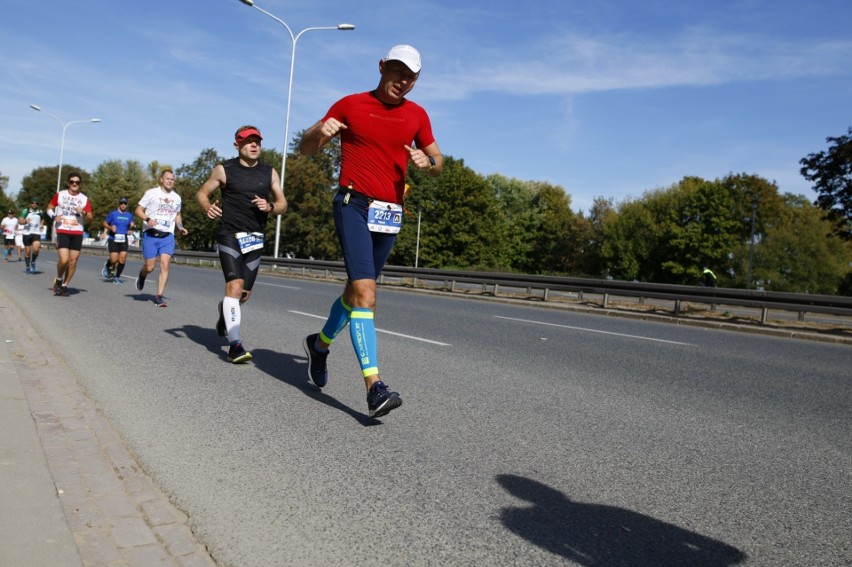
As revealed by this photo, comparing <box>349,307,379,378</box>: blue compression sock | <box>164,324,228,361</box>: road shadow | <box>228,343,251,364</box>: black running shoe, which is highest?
<box>349,307,379,378</box>: blue compression sock

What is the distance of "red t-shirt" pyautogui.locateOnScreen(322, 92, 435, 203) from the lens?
4.71m

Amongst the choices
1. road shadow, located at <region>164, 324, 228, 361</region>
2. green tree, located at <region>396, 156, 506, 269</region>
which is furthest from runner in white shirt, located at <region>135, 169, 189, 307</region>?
green tree, located at <region>396, 156, 506, 269</region>

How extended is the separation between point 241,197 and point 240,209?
0.39ft

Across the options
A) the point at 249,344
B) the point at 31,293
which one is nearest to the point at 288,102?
the point at 31,293

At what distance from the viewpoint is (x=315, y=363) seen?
5.43 metres

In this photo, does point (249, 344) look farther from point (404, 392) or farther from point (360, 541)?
point (360, 541)

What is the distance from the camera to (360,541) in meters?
2.79

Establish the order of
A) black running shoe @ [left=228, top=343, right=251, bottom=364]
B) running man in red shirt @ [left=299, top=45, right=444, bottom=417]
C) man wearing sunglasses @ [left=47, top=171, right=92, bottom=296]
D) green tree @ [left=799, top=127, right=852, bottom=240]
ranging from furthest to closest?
1. green tree @ [left=799, top=127, right=852, bottom=240]
2. man wearing sunglasses @ [left=47, top=171, right=92, bottom=296]
3. black running shoe @ [left=228, top=343, right=251, bottom=364]
4. running man in red shirt @ [left=299, top=45, right=444, bottom=417]

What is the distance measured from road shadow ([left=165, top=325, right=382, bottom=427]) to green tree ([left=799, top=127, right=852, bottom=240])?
3167cm

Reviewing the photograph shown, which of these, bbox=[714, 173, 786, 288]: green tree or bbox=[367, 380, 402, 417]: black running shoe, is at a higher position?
bbox=[714, 173, 786, 288]: green tree

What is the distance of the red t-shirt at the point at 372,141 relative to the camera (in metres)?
4.71

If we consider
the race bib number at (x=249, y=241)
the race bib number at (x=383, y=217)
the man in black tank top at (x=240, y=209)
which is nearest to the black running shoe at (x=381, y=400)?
the race bib number at (x=383, y=217)

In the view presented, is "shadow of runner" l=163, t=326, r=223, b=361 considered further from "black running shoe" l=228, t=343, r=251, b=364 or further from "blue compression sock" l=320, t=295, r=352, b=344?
"blue compression sock" l=320, t=295, r=352, b=344

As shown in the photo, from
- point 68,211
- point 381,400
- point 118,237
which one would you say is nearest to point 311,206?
point 118,237
